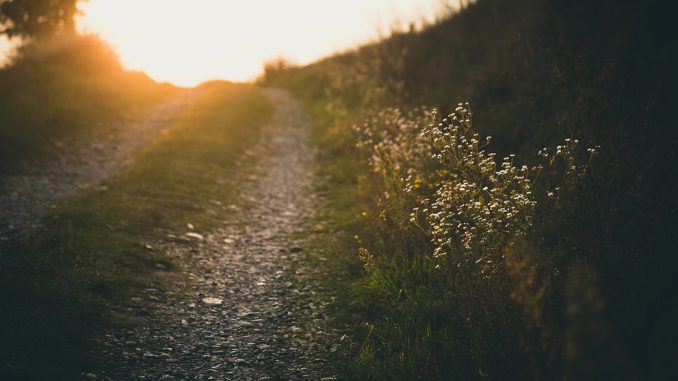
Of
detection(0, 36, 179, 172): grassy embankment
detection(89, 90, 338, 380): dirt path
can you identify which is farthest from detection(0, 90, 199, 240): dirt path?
detection(89, 90, 338, 380): dirt path

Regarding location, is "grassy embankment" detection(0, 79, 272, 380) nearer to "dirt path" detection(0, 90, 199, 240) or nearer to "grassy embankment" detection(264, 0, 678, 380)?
"dirt path" detection(0, 90, 199, 240)

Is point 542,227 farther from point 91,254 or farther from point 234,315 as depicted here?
point 91,254

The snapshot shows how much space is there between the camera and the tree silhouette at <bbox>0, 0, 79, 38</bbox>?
15.4 m

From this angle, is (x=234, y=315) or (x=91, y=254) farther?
(x=91, y=254)

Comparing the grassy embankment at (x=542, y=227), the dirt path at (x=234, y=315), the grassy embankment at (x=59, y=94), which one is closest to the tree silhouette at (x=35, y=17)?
the grassy embankment at (x=59, y=94)

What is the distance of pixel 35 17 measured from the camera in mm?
16203

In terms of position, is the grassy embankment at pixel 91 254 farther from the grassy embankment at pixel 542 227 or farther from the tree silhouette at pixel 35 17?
the tree silhouette at pixel 35 17

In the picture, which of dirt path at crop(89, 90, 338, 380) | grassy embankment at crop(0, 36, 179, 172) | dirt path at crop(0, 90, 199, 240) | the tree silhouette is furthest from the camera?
the tree silhouette

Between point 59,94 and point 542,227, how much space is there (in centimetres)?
1479

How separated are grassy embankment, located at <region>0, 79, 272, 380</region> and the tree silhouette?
9.08m

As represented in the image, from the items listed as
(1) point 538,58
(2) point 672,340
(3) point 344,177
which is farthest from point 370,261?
(1) point 538,58

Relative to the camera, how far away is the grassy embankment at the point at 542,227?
3.17 metres

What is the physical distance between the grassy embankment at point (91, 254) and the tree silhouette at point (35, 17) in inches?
358

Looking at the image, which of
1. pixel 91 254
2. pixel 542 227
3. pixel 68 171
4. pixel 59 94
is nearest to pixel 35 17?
pixel 59 94
